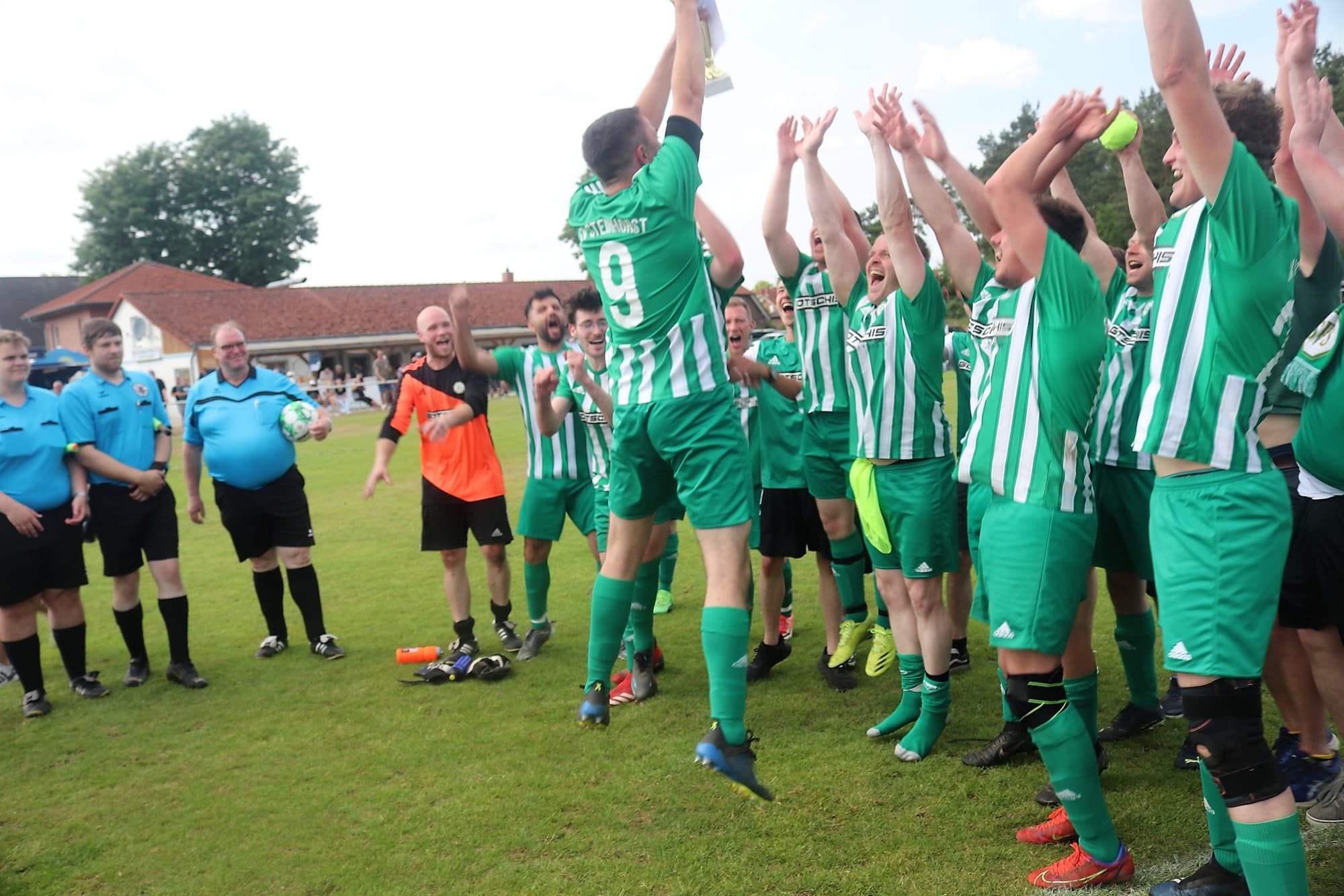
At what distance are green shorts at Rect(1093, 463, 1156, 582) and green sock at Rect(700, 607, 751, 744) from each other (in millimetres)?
1645

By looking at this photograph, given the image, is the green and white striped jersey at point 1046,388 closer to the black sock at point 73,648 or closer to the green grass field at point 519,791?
the green grass field at point 519,791

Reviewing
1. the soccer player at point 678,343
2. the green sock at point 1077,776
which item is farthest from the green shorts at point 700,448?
the green sock at point 1077,776

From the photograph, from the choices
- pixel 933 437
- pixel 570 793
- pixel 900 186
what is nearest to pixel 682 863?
pixel 570 793

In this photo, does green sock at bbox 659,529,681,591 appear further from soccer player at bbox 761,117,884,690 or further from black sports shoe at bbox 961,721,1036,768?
black sports shoe at bbox 961,721,1036,768

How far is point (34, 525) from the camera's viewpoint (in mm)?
6461

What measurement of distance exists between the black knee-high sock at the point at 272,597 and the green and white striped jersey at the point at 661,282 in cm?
485

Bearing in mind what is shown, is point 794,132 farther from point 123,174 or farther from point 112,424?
point 123,174

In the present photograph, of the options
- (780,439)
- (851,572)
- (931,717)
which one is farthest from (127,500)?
(931,717)

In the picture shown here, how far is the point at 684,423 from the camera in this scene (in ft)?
12.6

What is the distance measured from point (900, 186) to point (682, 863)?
3.12 metres

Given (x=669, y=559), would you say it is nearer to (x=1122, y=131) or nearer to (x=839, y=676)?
(x=839, y=676)

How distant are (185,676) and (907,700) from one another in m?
5.13

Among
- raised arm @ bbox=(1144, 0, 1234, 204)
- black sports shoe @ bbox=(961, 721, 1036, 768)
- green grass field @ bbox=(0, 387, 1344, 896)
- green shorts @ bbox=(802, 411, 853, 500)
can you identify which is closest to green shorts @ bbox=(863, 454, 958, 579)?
green shorts @ bbox=(802, 411, 853, 500)

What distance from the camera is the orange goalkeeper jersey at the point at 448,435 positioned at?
275 inches
